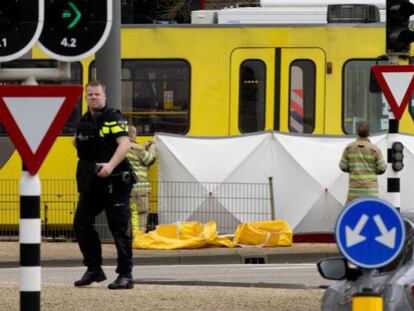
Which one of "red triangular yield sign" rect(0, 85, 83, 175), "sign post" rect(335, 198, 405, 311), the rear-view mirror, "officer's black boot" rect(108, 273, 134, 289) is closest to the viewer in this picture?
"sign post" rect(335, 198, 405, 311)

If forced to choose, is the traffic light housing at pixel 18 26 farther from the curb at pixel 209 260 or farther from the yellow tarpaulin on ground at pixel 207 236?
the yellow tarpaulin on ground at pixel 207 236

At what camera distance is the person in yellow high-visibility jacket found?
2058 cm

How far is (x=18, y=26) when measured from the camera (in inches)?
346

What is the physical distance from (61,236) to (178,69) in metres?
3.24

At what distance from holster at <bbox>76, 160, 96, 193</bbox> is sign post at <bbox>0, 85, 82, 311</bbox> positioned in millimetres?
4227

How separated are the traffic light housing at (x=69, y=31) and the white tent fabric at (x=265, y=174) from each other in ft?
38.6

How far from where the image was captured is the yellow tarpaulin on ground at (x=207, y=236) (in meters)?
19.4

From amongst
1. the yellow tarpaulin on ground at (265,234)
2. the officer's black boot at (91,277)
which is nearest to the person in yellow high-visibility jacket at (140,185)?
the yellow tarpaulin on ground at (265,234)

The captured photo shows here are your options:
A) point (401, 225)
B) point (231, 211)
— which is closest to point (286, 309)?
point (401, 225)

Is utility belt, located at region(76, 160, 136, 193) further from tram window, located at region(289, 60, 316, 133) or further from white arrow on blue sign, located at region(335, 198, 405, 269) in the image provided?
tram window, located at region(289, 60, 316, 133)

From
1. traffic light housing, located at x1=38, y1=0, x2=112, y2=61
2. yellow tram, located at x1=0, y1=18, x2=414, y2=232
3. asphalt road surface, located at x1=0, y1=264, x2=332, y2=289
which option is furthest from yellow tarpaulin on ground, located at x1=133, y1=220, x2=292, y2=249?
traffic light housing, located at x1=38, y1=0, x2=112, y2=61

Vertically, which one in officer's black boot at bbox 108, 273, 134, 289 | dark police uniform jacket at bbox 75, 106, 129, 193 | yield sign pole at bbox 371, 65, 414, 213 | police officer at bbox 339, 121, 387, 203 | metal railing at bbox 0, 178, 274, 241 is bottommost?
metal railing at bbox 0, 178, 274, 241

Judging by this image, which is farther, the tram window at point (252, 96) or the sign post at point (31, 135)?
the tram window at point (252, 96)

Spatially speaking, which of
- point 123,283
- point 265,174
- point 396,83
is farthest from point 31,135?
point 265,174
